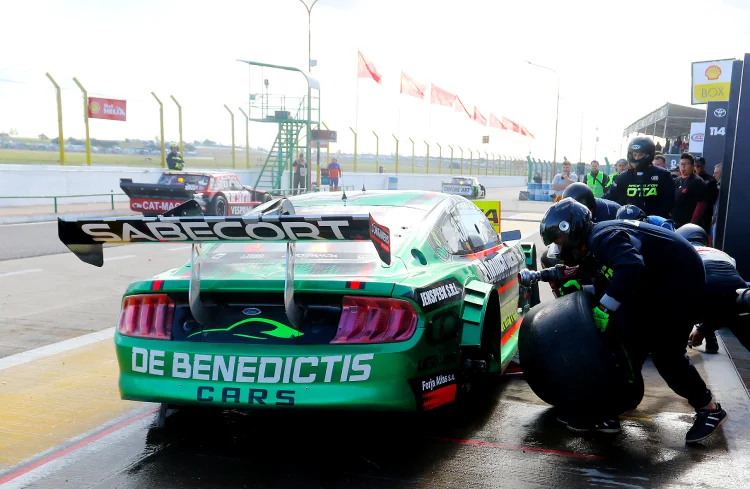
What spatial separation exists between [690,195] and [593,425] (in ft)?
19.5

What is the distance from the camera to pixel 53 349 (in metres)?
6.12

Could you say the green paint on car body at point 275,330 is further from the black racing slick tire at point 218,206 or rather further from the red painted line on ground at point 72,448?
the black racing slick tire at point 218,206

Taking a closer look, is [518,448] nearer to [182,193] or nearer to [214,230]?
[214,230]

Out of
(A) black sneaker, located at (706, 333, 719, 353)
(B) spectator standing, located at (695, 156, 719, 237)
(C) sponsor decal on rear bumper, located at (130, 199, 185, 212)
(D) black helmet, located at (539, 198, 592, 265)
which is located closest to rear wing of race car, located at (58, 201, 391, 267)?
(D) black helmet, located at (539, 198, 592, 265)

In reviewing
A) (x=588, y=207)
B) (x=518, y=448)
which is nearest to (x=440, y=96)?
(x=588, y=207)

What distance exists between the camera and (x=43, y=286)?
938 cm

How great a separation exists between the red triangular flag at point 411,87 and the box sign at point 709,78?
90.6 ft

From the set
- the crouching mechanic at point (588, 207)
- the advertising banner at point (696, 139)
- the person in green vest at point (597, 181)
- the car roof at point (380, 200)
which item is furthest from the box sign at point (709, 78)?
the car roof at point (380, 200)

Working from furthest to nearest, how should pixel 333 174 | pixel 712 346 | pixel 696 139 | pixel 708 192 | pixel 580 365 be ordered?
pixel 333 174 < pixel 696 139 < pixel 708 192 < pixel 712 346 < pixel 580 365

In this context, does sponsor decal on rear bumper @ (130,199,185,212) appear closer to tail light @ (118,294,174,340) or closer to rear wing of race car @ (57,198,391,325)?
tail light @ (118,294,174,340)

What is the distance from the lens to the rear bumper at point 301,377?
3447mm

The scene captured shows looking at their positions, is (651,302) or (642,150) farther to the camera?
(642,150)

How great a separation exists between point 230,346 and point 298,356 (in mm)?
371

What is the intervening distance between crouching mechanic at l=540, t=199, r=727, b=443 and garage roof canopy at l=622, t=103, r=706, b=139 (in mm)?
33349
